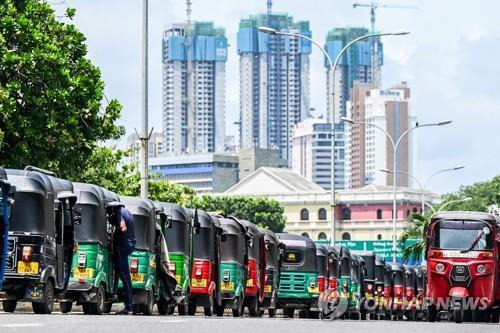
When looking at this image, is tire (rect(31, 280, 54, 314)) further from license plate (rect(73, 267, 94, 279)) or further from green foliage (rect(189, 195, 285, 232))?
green foliage (rect(189, 195, 285, 232))

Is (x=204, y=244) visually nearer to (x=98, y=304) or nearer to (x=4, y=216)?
(x=98, y=304)

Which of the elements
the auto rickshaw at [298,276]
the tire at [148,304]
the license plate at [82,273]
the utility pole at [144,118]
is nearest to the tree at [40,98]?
the utility pole at [144,118]

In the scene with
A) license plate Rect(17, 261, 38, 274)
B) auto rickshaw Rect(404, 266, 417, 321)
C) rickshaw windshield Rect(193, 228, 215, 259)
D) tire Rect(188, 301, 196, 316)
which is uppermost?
rickshaw windshield Rect(193, 228, 215, 259)

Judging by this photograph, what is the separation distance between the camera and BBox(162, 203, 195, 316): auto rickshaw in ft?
118

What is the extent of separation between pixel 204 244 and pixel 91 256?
366 inches

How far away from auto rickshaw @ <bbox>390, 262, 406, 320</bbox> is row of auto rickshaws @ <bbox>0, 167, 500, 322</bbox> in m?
7.62

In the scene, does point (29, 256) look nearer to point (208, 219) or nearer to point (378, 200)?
point (208, 219)

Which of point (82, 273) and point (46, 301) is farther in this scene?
point (82, 273)

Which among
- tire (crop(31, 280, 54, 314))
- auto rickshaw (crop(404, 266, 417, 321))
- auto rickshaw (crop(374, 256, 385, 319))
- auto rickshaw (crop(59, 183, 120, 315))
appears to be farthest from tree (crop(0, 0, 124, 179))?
auto rickshaw (crop(404, 266, 417, 321))

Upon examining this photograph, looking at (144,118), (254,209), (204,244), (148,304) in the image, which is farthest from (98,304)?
(254,209)

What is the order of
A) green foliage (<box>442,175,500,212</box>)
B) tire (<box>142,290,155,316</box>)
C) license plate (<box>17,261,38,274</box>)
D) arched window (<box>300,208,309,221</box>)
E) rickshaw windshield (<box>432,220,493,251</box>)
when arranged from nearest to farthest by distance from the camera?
license plate (<box>17,261,38,274</box>)
tire (<box>142,290,155,316</box>)
rickshaw windshield (<box>432,220,493,251</box>)
green foliage (<box>442,175,500,212</box>)
arched window (<box>300,208,309,221</box>)

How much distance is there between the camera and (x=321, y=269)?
53344 mm

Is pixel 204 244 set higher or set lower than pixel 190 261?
higher

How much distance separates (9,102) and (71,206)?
15978mm
